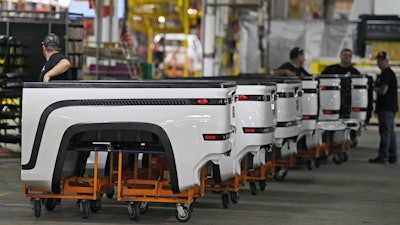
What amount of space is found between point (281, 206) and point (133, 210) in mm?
2264

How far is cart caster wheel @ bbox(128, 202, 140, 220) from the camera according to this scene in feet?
32.4

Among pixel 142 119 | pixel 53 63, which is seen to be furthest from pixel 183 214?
pixel 53 63

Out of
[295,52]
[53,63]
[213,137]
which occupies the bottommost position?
[213,137]

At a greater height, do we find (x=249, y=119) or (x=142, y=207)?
(x=249, y=119)

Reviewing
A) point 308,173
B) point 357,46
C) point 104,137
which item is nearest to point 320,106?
point 308,173

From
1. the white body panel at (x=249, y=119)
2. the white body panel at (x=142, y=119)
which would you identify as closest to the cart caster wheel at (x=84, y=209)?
the white body panel at (x=142, y=119)

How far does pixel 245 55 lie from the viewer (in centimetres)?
3478

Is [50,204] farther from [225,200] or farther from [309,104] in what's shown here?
[309,104]

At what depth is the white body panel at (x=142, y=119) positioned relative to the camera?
9.37 meters

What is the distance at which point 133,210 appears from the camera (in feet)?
32.5

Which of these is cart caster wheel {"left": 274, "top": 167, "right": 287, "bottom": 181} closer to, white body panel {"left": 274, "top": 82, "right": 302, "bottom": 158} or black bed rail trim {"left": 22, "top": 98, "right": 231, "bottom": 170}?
white body panel {"left": 274, "top": 82, "right": 302, "bottom": 158}

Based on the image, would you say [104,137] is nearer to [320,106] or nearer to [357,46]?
[320,106]

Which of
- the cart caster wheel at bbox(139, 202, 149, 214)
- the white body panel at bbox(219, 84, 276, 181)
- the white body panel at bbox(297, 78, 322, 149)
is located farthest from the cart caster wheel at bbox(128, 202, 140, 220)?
the white body panel at bbox(297, 78, 322, 149)

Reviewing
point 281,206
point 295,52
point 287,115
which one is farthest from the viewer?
point 295,52
